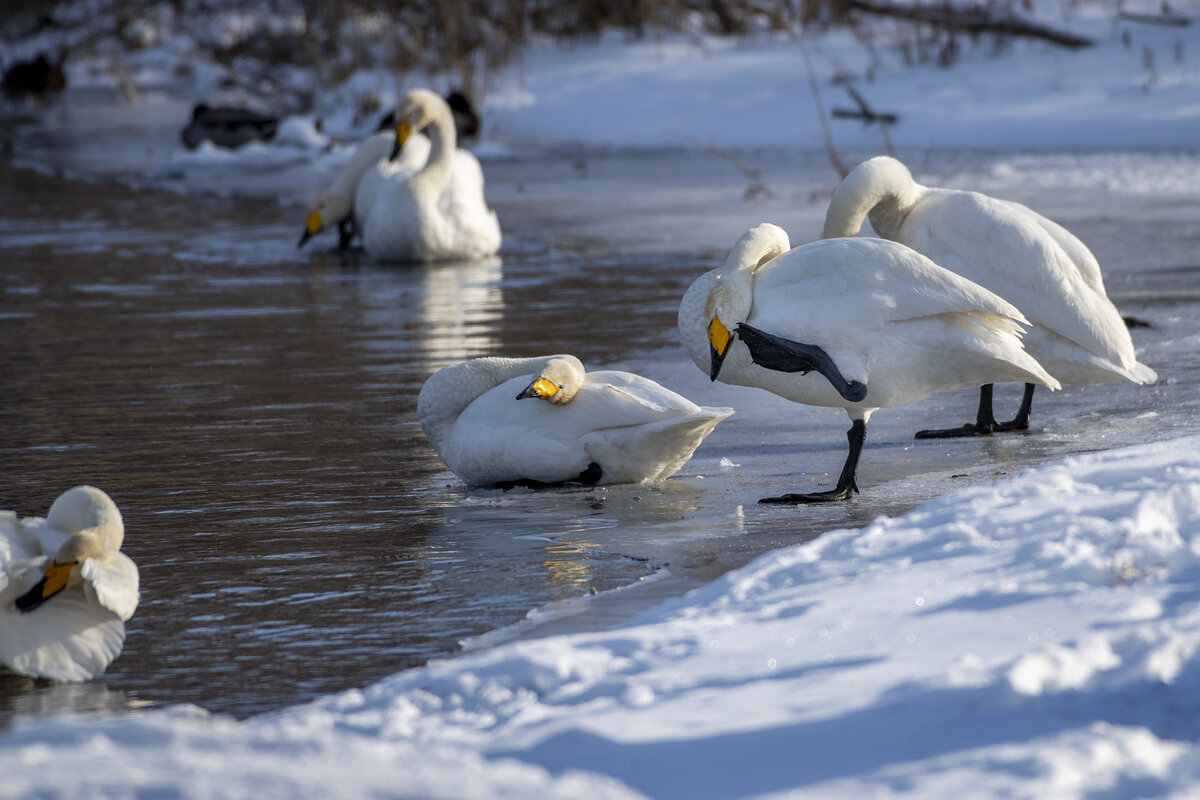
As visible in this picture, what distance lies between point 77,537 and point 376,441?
265 centimetres

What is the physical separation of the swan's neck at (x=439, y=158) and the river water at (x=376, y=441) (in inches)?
30.6

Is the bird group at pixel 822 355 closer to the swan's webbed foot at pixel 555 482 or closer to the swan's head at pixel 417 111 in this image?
the swan's webbed foot at pixel 555 482

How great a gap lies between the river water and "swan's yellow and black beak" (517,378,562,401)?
362mm

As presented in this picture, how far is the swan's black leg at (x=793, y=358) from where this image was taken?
16.8 ft

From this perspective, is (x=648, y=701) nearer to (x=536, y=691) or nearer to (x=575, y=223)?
(x=536, y=691)

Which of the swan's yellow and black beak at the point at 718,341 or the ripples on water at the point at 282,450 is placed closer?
the ripples on water at the point at 282,450

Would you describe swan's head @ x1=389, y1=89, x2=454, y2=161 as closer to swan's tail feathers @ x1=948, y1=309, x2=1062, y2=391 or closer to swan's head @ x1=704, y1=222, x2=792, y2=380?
swan's head @ x1=704, y1=222, x2=792, y2=380

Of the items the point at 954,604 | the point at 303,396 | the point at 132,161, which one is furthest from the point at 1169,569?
the point at 132,161

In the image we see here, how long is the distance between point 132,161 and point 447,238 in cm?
1088

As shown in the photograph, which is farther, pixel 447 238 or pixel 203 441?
pixel 447 238

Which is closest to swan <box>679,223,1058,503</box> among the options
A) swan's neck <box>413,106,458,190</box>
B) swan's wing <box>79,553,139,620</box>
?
swan's wing <box>79,553,139,620</box>

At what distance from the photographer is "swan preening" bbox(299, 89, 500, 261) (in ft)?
41.1

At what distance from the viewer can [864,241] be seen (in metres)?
5.38

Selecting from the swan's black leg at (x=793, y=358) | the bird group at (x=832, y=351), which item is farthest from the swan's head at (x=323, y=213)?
the swan's black leg at (x=793, y=358)
